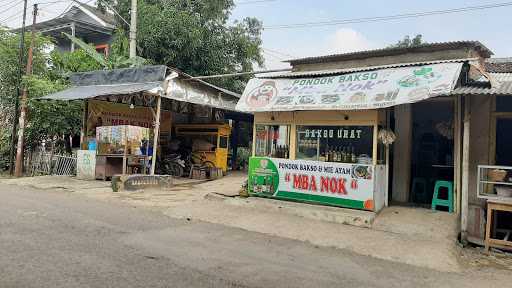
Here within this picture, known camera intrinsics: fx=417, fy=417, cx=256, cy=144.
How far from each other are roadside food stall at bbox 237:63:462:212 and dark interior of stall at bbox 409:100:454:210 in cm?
111

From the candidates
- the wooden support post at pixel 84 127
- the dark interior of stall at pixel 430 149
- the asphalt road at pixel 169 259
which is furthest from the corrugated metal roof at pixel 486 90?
the wooden support post at pixel 84 127

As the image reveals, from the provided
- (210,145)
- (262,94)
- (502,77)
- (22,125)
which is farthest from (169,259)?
(22,125)

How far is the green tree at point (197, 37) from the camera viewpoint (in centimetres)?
1856

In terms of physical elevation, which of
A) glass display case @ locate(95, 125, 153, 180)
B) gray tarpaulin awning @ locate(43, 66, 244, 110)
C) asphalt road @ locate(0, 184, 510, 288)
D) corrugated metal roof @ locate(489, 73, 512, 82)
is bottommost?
asphalt road @ locate(0, 184, 510, 288)

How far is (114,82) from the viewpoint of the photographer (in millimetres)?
15219

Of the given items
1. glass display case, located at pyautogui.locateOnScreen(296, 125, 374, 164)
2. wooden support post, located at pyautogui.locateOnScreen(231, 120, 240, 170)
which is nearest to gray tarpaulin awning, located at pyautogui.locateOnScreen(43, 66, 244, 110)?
wooden support post, located at pyautogui.locateOnScreen(231, 120, 240, 170)

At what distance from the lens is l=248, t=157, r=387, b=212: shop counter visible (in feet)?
28.3

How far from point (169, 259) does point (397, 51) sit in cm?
754

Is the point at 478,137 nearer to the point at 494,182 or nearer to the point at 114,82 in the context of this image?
the point at 494,182

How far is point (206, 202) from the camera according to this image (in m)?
10.4

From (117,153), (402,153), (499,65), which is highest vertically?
(499,65)

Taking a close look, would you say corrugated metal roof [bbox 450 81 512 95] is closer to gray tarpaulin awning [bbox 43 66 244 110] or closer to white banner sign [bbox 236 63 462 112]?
white banner sign [bbox 236 63 462 112]

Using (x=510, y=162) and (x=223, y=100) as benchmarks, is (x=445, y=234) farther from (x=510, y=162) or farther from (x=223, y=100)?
(x=223, y=100)

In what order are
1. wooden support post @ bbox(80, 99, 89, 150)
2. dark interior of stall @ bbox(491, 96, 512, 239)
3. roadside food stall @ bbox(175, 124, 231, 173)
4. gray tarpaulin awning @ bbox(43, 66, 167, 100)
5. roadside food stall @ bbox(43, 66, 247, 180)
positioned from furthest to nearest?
roadside food stall @ bbox(175, 124, 231, 173) → wooden support post @ bbox(80, 99, 89, 150) → roadside food stall @ bbox(43, 66, 247, 180) → gray tarpaulin awning @ bbox(43, 66, 167, 100) → dark interior of stall @ bbox(491, 96, 512, 239)
